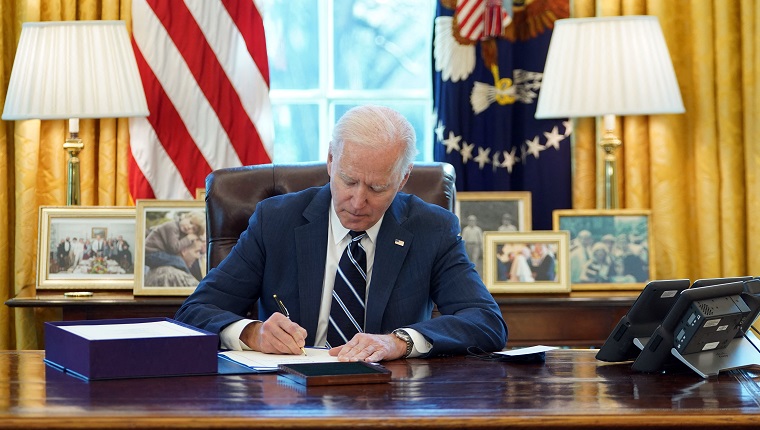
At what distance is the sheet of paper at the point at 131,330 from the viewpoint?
184 cm

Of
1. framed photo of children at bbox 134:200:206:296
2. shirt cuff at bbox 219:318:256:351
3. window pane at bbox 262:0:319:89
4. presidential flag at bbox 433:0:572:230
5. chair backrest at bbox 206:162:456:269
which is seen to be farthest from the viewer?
window pane at bbox 262:0:319:89

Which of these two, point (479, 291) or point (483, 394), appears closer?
point (483, 394)

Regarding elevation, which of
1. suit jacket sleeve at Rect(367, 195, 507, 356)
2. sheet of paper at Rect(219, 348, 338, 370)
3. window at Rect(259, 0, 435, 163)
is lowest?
sheet of paper at Rect(219, 348, 338, 370)

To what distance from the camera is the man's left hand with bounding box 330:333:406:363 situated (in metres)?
2.02

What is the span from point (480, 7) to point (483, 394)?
93.2 inches

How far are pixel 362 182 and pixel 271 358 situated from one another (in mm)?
547

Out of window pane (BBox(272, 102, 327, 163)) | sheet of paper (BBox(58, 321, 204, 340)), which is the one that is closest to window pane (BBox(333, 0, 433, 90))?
window pane (BBox(272, 102, 327, 163))

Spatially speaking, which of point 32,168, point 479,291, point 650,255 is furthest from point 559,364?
point 32,168

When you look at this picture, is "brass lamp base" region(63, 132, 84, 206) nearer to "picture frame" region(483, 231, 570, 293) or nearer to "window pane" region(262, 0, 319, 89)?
"window pane" region(262, 0, 319, 89)

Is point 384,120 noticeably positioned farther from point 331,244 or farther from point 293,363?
point 293,363

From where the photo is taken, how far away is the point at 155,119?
12.4 feet

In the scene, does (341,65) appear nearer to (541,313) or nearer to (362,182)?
(541,313)

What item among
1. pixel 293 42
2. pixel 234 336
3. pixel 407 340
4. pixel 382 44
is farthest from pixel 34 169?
pixel 407 340

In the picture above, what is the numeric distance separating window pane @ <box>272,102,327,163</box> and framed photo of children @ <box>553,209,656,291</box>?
1063mm
